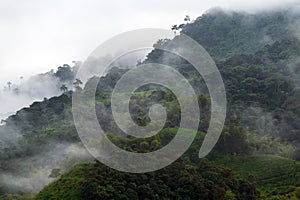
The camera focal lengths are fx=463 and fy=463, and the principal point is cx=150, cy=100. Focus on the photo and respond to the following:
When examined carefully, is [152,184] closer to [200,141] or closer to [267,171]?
[267,171]

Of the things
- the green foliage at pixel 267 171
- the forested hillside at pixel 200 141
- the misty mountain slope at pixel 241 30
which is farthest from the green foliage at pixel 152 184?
the misty mountain slope at pixel 241 30

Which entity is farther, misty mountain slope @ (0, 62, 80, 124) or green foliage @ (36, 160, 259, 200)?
misty mountain slope @ (0, 62, 80, 124)

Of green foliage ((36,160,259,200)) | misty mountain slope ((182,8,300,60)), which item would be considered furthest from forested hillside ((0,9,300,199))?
misty mountain slope ((182,8,300,60))

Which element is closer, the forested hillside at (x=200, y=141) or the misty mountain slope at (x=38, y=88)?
the forested hillside at (x=200, y=141)

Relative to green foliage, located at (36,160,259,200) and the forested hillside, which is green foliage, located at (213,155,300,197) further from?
green foliage, located at (36,160,259,200)

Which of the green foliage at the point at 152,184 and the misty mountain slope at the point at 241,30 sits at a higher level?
the misty mountain slope at the point at 241,30

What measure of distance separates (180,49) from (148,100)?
953 inches

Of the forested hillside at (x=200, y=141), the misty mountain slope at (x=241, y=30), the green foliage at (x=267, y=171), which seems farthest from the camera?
the misty mountain slope at (x=241, y=30)

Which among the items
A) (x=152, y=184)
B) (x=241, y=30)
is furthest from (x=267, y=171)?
(x=241, y=30)

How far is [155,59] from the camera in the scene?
75125 millimetres

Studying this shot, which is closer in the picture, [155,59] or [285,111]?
[285,111]

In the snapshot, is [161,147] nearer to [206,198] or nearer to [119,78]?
[206,198]

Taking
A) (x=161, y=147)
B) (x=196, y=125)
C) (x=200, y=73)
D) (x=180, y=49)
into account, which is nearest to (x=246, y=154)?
(x=196, y=125)

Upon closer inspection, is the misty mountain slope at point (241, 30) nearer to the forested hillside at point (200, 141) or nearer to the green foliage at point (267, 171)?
the forested hillside at point (200, 141)
